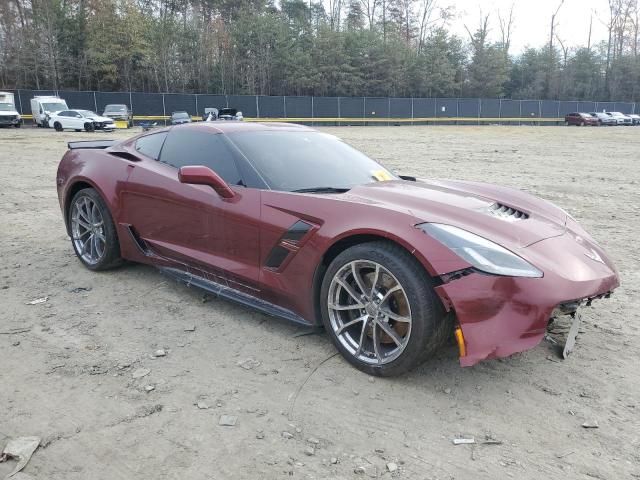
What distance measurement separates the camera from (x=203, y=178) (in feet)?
11.6

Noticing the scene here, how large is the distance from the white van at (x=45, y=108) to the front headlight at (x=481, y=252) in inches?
1402

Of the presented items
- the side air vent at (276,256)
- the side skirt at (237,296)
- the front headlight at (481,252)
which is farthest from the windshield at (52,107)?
the front headlight at (481,252)

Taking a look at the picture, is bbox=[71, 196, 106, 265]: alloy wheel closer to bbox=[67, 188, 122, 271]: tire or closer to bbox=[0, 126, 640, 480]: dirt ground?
bbox=[67, 188, 122, 271]: tire

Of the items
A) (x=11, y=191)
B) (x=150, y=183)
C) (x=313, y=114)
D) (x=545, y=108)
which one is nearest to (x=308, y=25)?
(x=313, y=114)

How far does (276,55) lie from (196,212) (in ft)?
186

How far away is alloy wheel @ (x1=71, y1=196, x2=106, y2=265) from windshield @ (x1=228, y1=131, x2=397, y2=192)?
1.67m

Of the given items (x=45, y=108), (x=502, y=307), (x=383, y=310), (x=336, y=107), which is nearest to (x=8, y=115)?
(x=45, y=108)

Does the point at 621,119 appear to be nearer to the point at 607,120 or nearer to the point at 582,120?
the point at 607,120

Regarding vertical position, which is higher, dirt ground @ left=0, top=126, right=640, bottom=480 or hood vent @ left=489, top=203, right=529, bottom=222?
hood vent @ left=489, top=203, right=529, bottom=222

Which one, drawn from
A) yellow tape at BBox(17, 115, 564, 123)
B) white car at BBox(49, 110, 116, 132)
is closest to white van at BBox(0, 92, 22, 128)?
white car at BBox(49, 110, 116, 132)

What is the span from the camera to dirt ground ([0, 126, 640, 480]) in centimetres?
235

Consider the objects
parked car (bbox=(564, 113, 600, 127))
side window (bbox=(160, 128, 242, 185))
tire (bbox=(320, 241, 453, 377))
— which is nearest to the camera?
tire (bbox=(320, 241, 453, 377))

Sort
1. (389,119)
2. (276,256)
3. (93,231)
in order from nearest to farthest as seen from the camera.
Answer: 1. (276,256)
2. (93,231)
3. (389,119)

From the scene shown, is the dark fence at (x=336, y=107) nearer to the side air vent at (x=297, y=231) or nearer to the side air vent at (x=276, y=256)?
the side air vent at (x=276, y=256)
